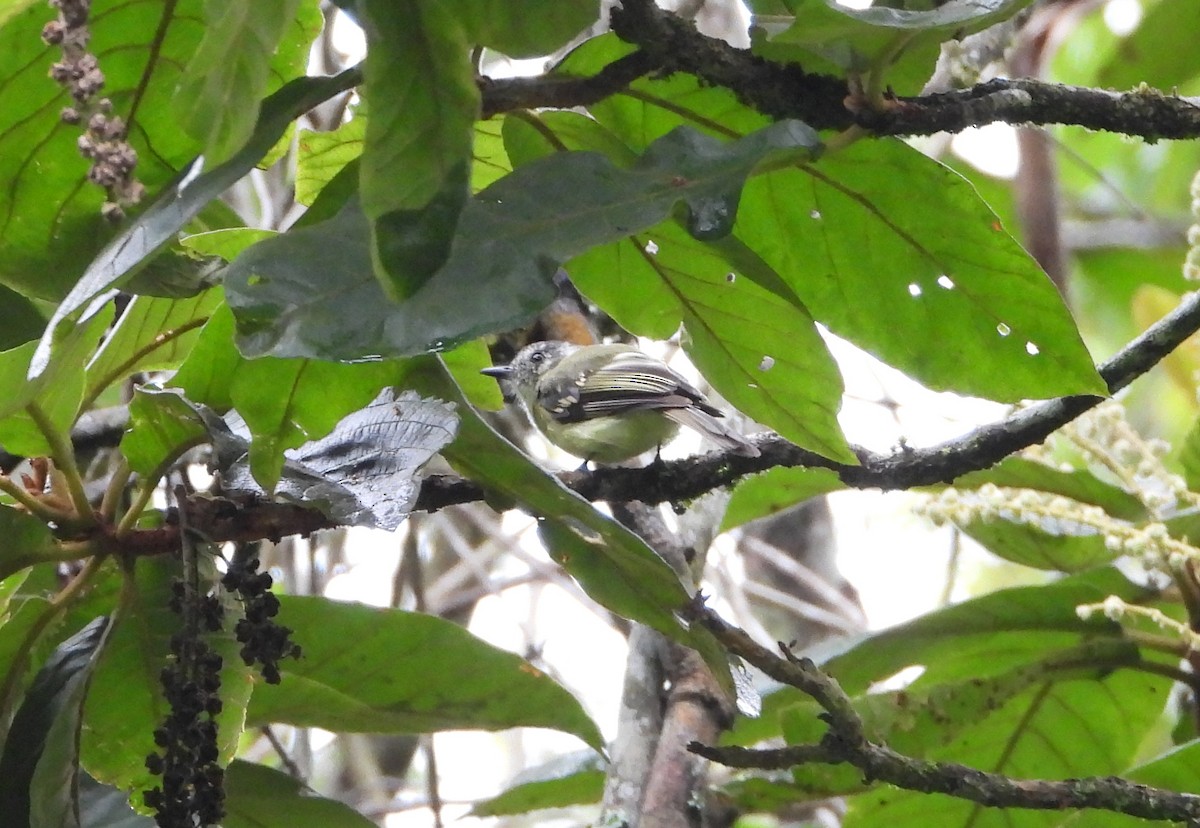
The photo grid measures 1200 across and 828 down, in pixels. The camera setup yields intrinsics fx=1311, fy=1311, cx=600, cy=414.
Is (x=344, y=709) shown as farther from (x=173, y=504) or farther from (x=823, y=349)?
(x=823, y=349)

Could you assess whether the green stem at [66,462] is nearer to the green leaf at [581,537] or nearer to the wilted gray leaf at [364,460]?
the wilted gray leaf at [364,460]

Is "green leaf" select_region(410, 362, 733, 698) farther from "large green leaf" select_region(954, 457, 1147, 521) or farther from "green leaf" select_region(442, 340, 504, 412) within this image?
"large green leaf" select_region(954, 457, 1147, 521)

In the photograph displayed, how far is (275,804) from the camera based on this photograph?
1.99 metres

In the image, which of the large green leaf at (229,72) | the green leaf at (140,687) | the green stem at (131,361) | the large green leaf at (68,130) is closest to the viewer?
the large green leaf at (229,72)

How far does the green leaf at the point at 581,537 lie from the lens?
56.6 inches

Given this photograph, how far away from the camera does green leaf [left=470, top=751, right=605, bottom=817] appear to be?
8.58 feet

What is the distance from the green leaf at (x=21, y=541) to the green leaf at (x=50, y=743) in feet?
0.48

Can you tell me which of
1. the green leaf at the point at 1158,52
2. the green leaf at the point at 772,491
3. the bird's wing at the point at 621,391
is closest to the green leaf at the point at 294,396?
the green leaf at the point at 772,491

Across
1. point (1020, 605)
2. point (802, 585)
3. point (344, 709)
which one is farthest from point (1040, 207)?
point (344, 709)

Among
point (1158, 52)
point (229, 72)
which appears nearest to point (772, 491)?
point (229, 72)

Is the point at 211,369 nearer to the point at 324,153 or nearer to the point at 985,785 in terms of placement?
the point at 324,153

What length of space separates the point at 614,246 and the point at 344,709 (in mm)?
859

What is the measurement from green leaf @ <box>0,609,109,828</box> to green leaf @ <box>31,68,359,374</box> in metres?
0.56

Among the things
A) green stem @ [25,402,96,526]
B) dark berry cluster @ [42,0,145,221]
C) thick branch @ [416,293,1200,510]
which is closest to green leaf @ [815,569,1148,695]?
thick branch @ [416,293,1200,510]
